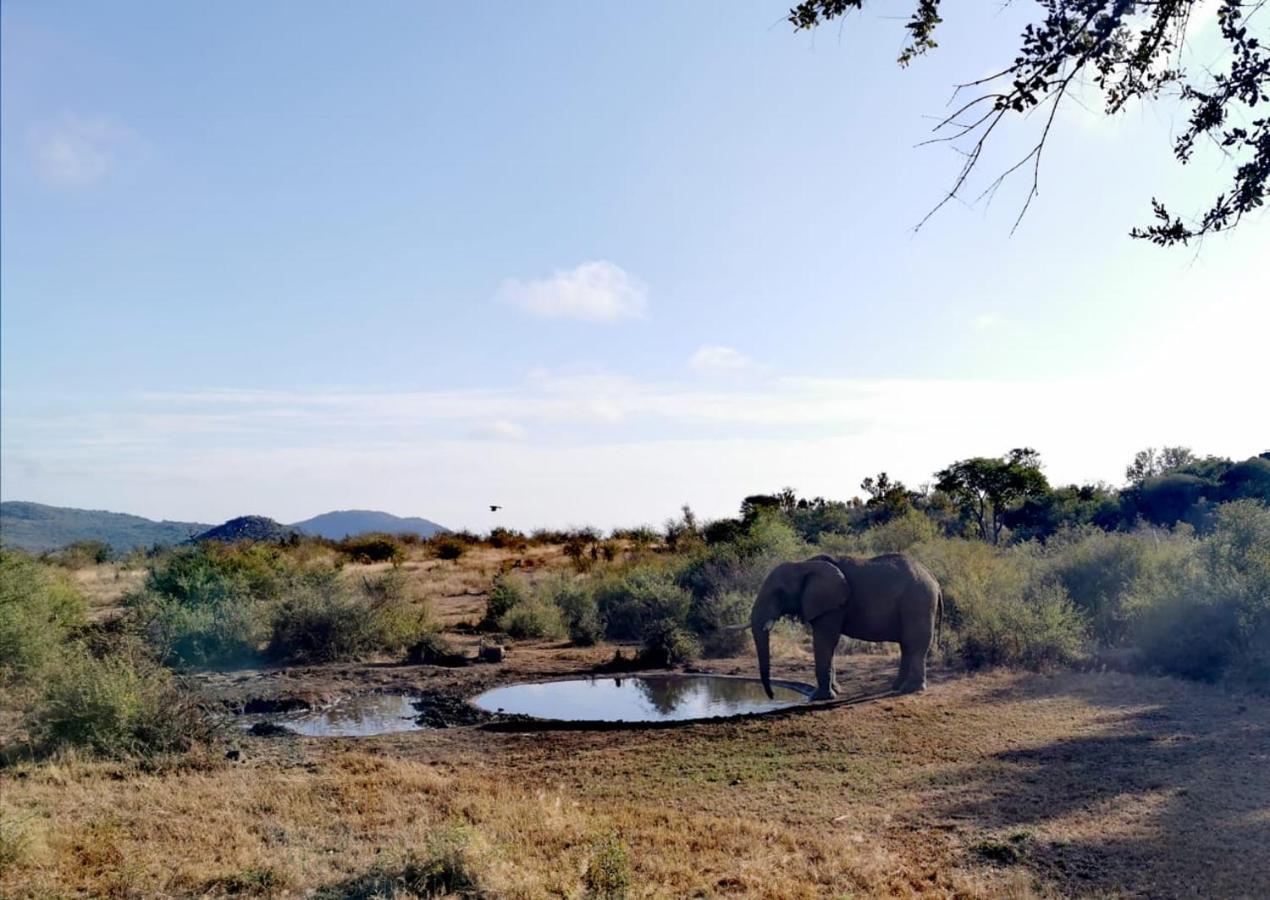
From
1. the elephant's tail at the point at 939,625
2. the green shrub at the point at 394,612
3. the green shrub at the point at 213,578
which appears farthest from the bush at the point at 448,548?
the elephant's tail at the point at 939,625

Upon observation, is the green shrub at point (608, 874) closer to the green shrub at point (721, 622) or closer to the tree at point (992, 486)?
the green shrub at point (721, 622)

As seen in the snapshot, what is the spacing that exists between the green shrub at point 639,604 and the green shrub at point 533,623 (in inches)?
47.2

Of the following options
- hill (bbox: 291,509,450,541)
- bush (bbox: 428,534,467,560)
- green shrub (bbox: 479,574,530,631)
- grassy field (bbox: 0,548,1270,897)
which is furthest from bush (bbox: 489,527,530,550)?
hill (bbox: 291,509,450,541)

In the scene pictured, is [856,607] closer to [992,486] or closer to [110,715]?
[110,715]

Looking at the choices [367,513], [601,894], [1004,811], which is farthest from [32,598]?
[367,513]

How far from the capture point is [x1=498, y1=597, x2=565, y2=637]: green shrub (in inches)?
831

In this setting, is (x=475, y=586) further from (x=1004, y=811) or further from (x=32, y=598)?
(x=1004, y=811)

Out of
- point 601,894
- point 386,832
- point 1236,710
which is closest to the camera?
point 601,894

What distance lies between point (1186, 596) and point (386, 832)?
12.4 m

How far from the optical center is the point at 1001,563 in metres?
19.4

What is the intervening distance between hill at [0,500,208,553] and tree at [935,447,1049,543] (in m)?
75.2

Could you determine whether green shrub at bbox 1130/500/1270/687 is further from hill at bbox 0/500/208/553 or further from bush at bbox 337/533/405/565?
hill at bbox 0/500/208/553

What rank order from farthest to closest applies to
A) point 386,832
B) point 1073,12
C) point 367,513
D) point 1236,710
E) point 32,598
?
point 367,513
point 32,598
point 1236,710
point 386,832
point 1073,12

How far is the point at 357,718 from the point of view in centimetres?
1323
